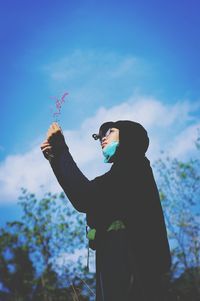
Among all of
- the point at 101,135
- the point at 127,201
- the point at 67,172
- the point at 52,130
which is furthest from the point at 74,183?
the point at 101,135

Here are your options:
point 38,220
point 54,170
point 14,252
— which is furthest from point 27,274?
point 54,170

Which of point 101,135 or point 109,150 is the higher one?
point 101,135

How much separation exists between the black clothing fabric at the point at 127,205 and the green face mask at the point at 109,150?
2.6 inches

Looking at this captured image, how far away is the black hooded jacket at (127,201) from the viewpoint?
2.00 meters

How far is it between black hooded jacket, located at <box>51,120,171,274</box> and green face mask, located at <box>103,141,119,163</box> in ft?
0.27

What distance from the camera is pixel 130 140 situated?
243cm

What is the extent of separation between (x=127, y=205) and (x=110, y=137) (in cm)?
63

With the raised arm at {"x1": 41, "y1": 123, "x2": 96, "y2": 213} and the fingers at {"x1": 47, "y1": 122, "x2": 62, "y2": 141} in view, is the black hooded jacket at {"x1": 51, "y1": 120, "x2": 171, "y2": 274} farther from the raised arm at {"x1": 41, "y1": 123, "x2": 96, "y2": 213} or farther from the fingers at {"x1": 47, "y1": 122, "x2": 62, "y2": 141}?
the fingers at {"x1": 47, "y1": 122, "x2": 62, "y2": 141}

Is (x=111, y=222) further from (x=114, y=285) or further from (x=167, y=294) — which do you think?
(x=167, y=294)

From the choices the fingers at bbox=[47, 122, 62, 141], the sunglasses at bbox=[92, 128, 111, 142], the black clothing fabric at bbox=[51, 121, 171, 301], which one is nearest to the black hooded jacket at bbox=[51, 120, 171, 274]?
the black clothing fabric at bbox=[51, 121, 171, 301]

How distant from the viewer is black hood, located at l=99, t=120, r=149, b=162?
235cm

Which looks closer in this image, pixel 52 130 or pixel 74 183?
pixel 74 183

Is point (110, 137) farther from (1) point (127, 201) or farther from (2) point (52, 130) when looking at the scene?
(1) point (127, 201)

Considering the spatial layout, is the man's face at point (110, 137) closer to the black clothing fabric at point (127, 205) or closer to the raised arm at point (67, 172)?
the black clothing fabric at point (127, 205)
